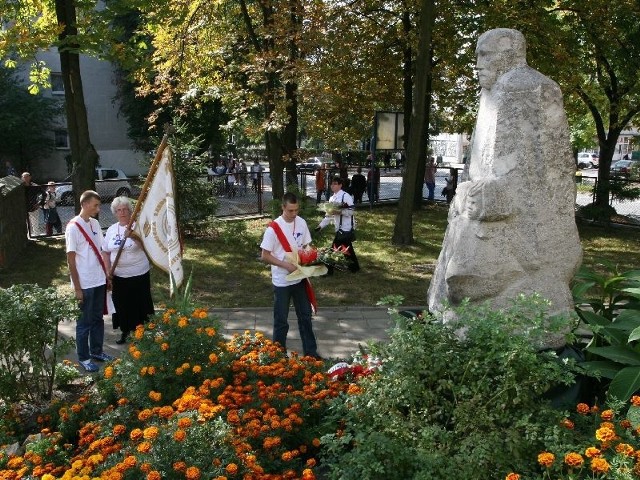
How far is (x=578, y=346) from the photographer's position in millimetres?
4582

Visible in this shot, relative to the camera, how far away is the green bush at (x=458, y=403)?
317 centimetres

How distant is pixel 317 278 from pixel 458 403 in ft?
24.5

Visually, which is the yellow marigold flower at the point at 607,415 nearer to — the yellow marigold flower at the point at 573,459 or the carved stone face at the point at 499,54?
the yellow marigold flower at the point at 573,459

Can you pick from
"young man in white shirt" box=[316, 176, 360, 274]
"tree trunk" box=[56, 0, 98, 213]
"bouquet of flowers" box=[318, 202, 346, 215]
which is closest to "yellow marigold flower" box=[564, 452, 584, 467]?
"bouquet of flowers" box=[318, 202, 346, 215]

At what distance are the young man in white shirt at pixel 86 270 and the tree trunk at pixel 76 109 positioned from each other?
4.47 metres

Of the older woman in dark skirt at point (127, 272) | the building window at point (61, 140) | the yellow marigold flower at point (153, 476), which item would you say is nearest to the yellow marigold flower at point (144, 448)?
the yellow marigold flower at point (153, 476)

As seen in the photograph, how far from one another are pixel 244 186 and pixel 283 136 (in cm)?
372

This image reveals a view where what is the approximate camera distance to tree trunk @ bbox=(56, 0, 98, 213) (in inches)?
417

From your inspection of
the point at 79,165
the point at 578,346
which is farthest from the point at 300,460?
the point at 79,165

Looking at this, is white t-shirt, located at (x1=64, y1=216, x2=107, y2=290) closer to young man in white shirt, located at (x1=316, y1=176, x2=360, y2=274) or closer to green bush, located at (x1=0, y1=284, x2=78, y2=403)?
green bush, located at (x1=0, y1=284, x2=78, y2=403)

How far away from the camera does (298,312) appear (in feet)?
21.4

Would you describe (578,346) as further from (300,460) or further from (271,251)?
(271,251)

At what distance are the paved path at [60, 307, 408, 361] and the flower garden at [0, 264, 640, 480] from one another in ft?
8.90

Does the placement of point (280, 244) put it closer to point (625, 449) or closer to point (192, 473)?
point (192, 473)
